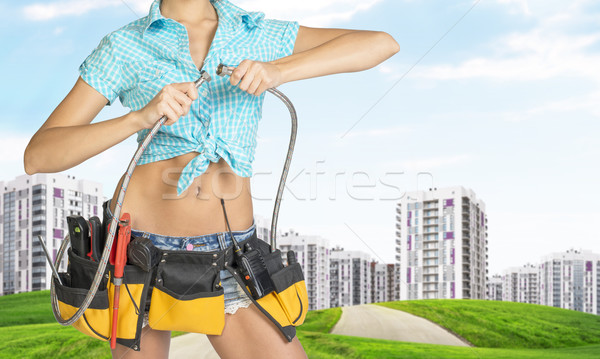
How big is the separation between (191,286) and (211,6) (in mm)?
960

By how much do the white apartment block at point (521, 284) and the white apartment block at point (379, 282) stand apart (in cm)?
2113

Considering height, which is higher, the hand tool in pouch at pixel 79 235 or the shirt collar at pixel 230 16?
the shirt collar at pixel 230 16

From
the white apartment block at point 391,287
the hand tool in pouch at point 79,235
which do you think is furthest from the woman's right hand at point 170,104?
the white apartment block at point 391,287

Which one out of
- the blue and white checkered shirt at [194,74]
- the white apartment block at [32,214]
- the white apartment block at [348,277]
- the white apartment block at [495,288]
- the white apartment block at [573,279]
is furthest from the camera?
the white apartment block at [495,288]

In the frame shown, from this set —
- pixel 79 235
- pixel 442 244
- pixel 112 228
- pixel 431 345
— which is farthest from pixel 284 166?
pixel 442 244

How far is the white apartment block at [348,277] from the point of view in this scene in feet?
190

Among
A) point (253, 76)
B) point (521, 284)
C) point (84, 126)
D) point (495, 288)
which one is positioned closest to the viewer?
point (253, 76)

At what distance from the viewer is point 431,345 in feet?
33.8

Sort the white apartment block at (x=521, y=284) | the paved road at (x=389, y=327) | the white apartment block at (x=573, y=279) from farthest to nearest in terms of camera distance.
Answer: the white apartment block at (x=521, y=284)
the white apartment block at (x=573, y=279)
the paved road at (x=389, y=327)

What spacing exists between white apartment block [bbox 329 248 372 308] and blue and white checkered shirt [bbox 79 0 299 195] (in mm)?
55202

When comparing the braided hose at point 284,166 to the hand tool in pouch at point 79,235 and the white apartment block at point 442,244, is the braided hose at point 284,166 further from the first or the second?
the white apartment block at point 442,244

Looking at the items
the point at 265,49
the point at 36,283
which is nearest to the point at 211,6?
the point at 265,49

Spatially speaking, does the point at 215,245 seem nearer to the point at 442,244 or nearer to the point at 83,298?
the point at 83,298

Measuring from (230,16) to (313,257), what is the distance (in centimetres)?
4919
